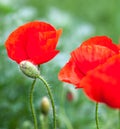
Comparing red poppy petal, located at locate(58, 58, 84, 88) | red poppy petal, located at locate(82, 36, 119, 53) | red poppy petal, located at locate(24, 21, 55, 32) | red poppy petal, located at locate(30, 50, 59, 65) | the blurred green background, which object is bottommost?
the blurred green background

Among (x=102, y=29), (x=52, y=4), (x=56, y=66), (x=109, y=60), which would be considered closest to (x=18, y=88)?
(x=56, y=66)

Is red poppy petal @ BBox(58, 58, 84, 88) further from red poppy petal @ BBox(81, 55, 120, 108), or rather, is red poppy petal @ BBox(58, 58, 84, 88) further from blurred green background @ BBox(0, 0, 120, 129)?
blurred green background @ BBox(0, 0, 120, 129)

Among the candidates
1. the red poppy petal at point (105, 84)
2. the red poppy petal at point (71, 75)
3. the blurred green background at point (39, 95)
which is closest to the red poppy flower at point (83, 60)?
the red poppy petal at point (71, 75)

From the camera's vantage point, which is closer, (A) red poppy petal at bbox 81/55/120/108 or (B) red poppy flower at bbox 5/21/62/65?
(A) red poppy petal at bbox 81/55/120/108

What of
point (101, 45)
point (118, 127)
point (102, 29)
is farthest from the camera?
point (102, 29)

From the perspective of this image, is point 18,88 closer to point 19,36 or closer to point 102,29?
point 19,36

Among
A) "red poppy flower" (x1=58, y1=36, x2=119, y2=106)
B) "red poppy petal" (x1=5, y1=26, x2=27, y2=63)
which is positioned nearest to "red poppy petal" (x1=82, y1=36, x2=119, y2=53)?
"red poppy flower" (x1=58, y1=36, x2=119, y2=106)
